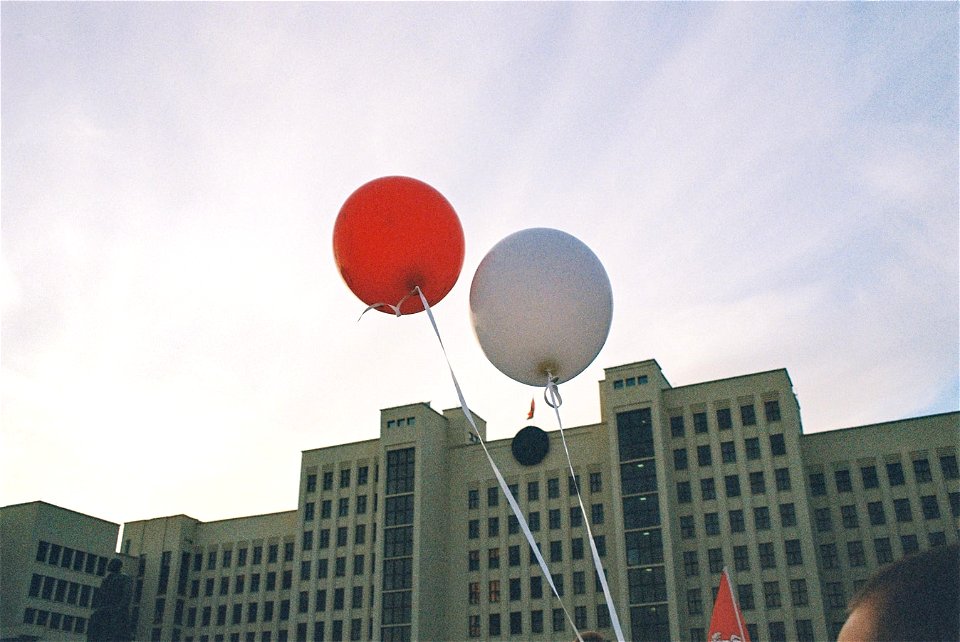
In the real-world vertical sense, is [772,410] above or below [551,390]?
above

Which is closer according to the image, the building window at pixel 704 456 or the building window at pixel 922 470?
the building window at pixel 922 470

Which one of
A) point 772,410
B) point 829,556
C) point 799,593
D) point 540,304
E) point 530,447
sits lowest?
point 540,304

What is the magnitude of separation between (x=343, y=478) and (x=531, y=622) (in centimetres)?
1753

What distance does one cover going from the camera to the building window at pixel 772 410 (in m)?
47.7

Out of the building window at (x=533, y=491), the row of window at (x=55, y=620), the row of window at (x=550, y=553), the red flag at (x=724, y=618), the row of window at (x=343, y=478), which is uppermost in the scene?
the row of window at (x=343, y=478)

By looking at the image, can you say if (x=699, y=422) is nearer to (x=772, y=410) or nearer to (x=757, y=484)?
(x=772, y=410)

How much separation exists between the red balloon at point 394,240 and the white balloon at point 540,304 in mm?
521

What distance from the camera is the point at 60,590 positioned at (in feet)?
170

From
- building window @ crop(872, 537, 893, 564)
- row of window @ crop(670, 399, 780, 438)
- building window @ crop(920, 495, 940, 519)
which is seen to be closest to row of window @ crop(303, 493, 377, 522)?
row of window @ crop(670, 399, 780, 438)

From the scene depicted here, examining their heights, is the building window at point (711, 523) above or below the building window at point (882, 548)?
above

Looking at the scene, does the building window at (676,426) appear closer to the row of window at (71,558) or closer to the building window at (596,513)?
the building window at (596,513)

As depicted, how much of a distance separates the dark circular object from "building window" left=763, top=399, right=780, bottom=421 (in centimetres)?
1355

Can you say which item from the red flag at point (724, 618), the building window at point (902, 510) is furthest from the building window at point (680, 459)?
the red flag at point (724, 618)

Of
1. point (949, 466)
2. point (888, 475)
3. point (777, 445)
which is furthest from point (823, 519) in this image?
point (949, 466)
